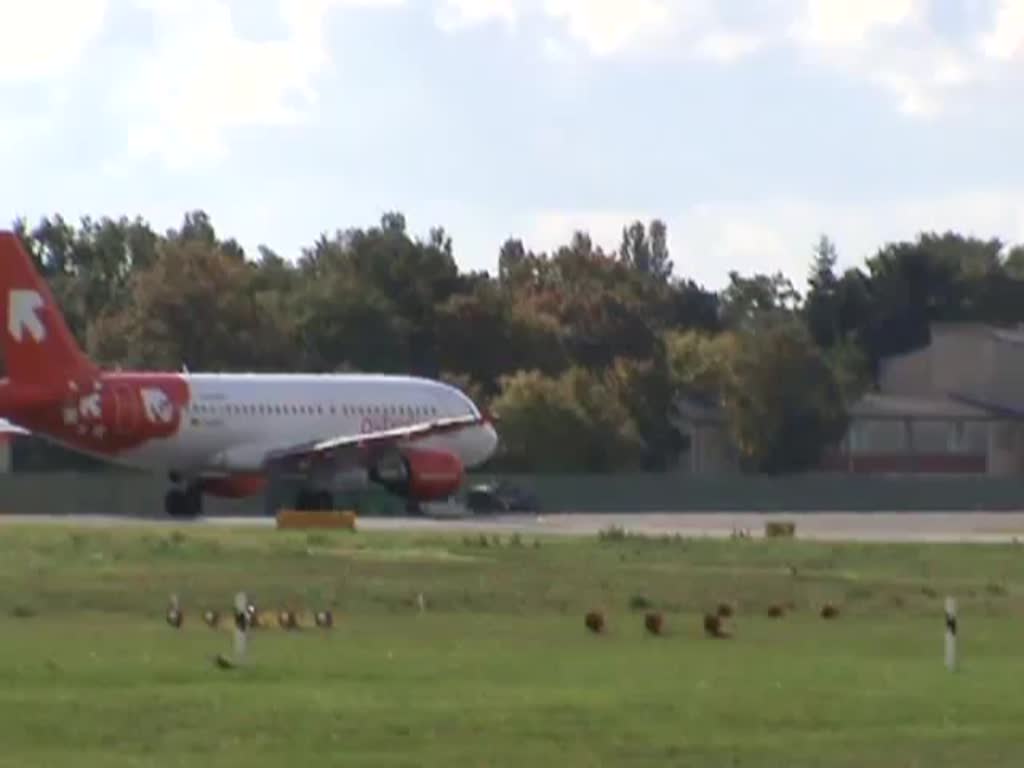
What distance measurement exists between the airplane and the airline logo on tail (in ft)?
0.12

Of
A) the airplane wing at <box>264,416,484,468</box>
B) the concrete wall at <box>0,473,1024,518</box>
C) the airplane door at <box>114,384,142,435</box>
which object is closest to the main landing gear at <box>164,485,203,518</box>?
the concrete wall at <box>0,473,1024,518</box>

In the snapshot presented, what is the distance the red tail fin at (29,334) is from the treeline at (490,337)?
3456 cm

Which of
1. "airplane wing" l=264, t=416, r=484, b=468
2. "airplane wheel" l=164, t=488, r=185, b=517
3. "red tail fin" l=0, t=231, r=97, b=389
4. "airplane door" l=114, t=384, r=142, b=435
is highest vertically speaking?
"red tail fin" l=0, t=231, r=97, b=389

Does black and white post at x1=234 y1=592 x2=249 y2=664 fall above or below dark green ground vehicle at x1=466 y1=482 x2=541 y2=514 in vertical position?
above

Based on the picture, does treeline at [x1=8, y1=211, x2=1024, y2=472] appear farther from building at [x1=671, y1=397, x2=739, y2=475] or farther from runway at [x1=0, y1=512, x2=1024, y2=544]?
runway at [x1=0, y1=512, x2=1024, y2=544]

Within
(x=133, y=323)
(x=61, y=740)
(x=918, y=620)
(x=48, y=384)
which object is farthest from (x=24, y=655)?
(x=133, y=323)

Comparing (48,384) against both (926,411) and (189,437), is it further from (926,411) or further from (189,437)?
(926,411)

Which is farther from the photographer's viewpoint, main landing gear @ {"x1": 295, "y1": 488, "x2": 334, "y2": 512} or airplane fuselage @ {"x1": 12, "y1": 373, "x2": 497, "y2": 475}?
main landing gear @ {"x1": 295, "y1": 488, "x2": 334, "y2": 512}

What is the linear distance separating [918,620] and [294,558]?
1531 centimetres

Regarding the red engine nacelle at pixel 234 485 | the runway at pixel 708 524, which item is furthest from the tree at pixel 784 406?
the red engine nacelle at pixel 234 485

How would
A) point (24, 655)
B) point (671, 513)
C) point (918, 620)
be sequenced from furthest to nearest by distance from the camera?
point (671, 513)
point (918, 620)
point (24, 655)

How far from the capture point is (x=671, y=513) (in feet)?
313

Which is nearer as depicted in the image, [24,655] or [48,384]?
[24,655]

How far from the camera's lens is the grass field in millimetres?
22781
